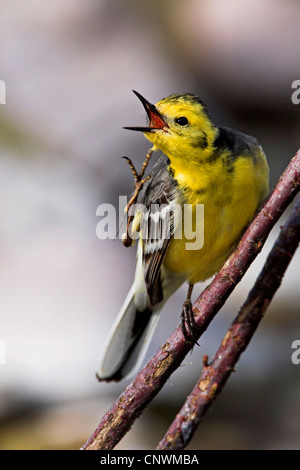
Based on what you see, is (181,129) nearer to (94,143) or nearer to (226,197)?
(226,197)

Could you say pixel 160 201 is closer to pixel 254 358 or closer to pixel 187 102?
pixel 187 102

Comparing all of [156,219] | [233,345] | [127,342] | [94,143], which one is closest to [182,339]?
[233,345]

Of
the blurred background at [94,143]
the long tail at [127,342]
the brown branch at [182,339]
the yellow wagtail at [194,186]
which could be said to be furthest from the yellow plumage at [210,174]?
the blurred background at [94,143]

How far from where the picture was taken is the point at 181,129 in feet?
5.08

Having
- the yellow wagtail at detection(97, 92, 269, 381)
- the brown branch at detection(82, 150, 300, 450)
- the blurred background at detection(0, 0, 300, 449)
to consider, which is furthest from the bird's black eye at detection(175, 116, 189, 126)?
the blurred background at detection(0, 0, 300, 449)

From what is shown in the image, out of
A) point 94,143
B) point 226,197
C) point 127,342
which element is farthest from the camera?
point 94,143

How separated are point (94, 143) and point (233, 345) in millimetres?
2512

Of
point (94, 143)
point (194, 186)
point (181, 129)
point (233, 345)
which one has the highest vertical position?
point (94, 143)

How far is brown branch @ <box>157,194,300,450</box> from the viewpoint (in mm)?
1095

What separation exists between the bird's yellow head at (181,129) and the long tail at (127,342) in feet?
1.99

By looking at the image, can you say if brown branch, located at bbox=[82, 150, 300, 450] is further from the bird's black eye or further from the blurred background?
the blurred background

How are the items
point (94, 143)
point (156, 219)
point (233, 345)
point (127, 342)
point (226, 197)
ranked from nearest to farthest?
point (233, 345) → point (226, 197) → point (156, 219) → point (127, 342) → point (94, 143)

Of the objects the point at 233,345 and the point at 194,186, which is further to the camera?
the point at 194,186

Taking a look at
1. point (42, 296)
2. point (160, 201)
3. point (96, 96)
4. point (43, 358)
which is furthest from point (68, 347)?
point (160, 201)
